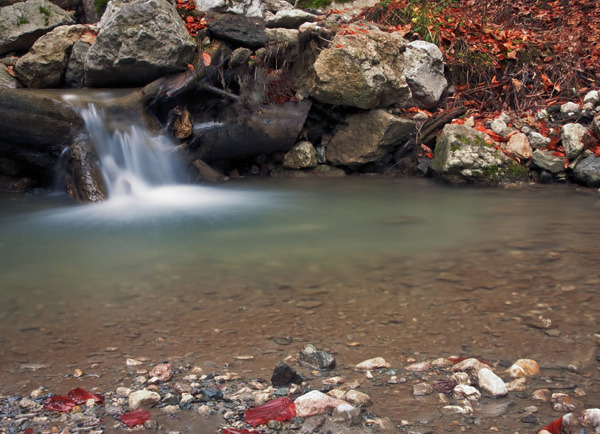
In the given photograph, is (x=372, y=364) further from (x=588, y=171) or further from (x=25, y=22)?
(x=25, y=22)

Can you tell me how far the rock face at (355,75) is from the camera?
24.0ft

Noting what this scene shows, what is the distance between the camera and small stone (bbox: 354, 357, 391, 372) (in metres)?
2.17

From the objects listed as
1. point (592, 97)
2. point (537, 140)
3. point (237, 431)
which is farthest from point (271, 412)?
point (592, 97)

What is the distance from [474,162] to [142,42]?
198 inches

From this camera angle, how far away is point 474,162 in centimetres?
696

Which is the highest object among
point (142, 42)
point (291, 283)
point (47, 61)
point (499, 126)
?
point (142, 42)

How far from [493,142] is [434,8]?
3.71 metres

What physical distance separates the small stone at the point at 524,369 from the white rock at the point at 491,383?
0.14 m

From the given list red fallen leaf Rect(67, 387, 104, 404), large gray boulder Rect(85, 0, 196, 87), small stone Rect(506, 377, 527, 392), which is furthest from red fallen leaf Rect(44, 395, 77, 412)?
large gray boulder Rect(85, 0, 196, 87)

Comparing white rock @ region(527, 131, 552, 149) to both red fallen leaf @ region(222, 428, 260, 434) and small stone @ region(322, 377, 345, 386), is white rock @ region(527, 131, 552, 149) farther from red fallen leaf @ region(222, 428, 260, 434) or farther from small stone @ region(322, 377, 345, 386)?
red fallen leaf @ region(222, 428, 260, 434)

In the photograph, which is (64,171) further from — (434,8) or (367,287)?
(434,8)

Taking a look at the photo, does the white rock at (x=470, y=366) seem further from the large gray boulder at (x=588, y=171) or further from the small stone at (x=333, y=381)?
the large gray boulder at (x=588, y=171)

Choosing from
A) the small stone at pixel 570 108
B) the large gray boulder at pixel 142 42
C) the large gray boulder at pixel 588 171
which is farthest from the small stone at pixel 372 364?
the small stone at pixel 570 108

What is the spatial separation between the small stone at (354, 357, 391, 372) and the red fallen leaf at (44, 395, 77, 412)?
116 centimetres
